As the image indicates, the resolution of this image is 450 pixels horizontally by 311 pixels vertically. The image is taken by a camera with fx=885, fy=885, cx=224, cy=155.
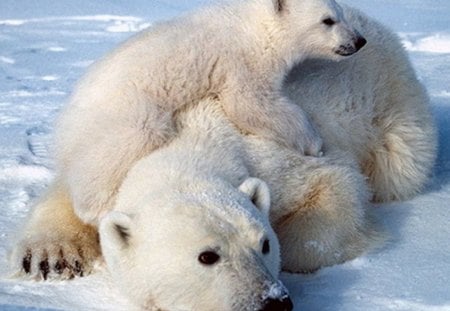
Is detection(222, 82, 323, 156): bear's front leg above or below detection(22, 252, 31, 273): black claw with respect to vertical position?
above

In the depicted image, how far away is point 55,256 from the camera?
3.70 metres

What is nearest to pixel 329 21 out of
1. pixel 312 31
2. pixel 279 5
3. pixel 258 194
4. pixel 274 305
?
pixel 312 31

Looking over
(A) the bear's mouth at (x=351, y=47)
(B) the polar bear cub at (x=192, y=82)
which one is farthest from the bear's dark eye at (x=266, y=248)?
(A) the bear's mouth at (x=351, y=47)

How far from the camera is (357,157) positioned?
459cm

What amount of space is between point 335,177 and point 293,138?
268 mm

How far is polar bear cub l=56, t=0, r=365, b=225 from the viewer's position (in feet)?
12.4

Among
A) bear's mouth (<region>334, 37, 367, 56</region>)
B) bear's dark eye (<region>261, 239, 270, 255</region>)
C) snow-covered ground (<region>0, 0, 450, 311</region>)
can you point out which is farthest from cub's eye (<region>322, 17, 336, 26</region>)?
bear's dark eye (<region>261, 239, 270, 255</region>)

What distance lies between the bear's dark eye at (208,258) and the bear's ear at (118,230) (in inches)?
12.4

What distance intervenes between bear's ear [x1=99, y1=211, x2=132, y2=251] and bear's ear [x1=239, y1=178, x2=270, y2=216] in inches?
18.2

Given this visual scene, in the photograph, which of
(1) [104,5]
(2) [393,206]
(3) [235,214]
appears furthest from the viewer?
(1) [104,5]

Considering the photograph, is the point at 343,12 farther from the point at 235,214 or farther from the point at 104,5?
the point at 104,5

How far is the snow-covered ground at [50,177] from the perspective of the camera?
10.8 feet

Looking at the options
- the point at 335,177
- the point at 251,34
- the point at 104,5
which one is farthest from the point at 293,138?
the point at 104,5

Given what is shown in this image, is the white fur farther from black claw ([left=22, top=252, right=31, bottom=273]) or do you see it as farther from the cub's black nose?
black claw ([left=22, top=252, right=31, bottom=273])
